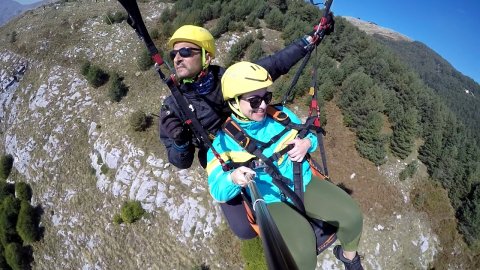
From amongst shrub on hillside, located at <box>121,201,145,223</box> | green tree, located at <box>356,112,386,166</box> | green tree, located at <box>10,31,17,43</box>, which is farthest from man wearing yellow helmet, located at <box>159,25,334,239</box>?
green tree, located at <box>10,31,17,43</box>

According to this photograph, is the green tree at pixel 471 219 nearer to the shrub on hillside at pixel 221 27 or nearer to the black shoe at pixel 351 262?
the black shoe at pixel 351 262

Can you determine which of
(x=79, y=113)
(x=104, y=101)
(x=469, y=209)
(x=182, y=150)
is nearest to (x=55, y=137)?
(x=79, y=113)

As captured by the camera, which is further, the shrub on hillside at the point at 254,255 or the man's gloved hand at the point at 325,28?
the shrub on hillside at the point at 254,255

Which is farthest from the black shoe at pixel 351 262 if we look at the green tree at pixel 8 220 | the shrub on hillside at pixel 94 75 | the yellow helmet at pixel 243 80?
the green tree at pixel 8 220

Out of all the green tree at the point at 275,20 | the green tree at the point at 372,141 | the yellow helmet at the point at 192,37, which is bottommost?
the green tree at the point at 372,141

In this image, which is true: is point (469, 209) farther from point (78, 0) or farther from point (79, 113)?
point (78, 0)

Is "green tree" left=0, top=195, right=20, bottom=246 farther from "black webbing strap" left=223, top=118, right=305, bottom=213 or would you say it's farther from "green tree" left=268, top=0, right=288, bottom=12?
"green tree" left=268, top=0, right=288, bottom=12

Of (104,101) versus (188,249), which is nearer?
(188,249)
